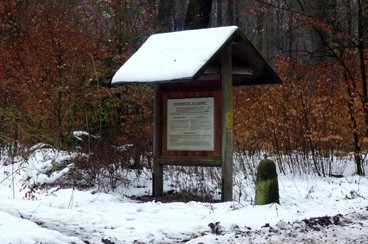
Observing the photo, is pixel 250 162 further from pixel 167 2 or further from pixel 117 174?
pixel 167 2

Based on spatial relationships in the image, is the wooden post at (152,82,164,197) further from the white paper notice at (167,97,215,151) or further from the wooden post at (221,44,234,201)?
the wooden post at (221,44,234,201)

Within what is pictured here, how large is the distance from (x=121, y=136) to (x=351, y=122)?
5.30 m

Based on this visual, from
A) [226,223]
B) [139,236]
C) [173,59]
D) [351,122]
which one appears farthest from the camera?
[351,122]

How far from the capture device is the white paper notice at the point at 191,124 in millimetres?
9062

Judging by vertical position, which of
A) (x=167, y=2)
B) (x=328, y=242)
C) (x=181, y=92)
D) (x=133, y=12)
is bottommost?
(x=328, y=242)

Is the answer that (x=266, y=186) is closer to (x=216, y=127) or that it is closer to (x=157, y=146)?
(x=216, y=127)

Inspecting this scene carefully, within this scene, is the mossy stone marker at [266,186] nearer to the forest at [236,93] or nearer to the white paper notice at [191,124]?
the white paper notice at [191,124]

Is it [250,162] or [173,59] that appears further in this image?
[250,162]

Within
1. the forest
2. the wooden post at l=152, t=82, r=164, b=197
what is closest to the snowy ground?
the wooden post at l=152, t=82, r=164, b=197

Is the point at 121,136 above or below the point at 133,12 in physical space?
below

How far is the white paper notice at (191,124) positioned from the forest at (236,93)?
1396mm

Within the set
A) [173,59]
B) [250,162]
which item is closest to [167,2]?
[250,162]

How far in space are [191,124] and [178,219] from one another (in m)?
2.47

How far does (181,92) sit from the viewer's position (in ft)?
31.2
